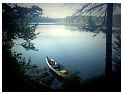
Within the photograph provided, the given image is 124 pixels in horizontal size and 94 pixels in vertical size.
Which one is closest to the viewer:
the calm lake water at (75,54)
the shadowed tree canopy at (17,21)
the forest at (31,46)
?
the forest at (31,46)

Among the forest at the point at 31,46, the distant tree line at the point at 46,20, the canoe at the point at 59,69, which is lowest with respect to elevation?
the canoe at the point at 59,69

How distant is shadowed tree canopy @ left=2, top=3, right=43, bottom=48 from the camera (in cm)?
637

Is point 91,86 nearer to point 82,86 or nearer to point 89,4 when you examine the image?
point 82,86

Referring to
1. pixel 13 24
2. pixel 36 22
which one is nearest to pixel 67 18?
pixel 36 22

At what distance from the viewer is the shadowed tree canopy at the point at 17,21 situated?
6365 mm

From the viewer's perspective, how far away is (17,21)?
22.0 feet

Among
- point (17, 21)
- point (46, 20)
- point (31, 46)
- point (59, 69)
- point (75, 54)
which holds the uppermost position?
point (46, 20)

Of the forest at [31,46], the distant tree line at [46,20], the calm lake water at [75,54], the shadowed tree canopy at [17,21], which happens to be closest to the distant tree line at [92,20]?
the forest at [31,46]

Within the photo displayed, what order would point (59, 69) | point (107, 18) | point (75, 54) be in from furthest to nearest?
1. point (75, 54)
2. point (59, 69)
3. point (107, 18)

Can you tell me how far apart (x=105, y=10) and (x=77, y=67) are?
10.5 metres

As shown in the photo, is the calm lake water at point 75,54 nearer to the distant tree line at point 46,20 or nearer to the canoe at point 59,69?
the canoe at point 59,69

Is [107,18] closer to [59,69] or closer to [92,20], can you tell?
[92,20]

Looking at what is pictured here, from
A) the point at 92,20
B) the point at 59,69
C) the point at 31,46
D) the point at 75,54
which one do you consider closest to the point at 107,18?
the point at 92,20

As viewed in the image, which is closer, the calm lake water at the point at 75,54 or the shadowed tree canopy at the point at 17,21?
the shadowed tree canopy at the point at 17,21
